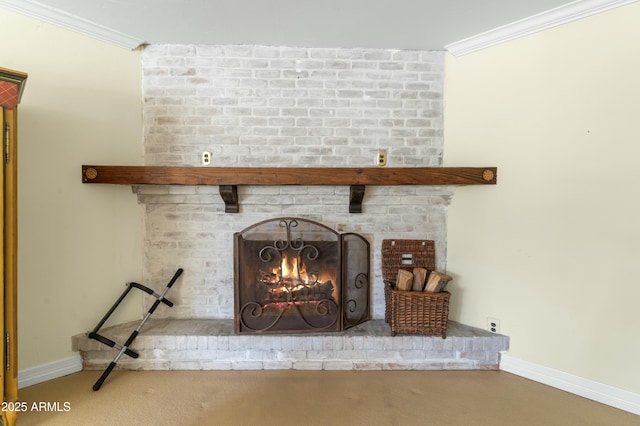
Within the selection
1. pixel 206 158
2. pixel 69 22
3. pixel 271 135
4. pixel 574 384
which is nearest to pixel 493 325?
pixel 574 384

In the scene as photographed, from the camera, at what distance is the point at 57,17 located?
6.30ft

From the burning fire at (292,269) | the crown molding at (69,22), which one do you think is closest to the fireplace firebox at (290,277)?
the burning fire at (292,269)

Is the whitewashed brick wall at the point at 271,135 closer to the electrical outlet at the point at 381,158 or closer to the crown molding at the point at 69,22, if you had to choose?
the electrical outlet at the point at 381,158

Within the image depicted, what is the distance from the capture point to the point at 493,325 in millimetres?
2180

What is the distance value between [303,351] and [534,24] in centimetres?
262

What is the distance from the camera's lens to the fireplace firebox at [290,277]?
2.17 meters

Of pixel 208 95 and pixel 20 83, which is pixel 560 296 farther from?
pixel 20 83

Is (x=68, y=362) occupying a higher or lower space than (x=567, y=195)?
lower

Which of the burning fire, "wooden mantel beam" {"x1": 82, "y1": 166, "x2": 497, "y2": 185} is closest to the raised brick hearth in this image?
the burning fire

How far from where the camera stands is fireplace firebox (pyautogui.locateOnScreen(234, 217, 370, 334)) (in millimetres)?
2168

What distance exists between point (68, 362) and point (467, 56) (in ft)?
11.4

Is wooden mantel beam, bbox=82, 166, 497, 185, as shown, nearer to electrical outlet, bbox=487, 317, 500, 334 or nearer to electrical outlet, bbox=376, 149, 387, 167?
electrical outlet, bbox=376, 149, 387, 167

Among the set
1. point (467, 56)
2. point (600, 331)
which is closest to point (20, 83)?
point (467, 56)

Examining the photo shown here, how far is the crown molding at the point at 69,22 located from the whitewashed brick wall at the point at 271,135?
30 cm
